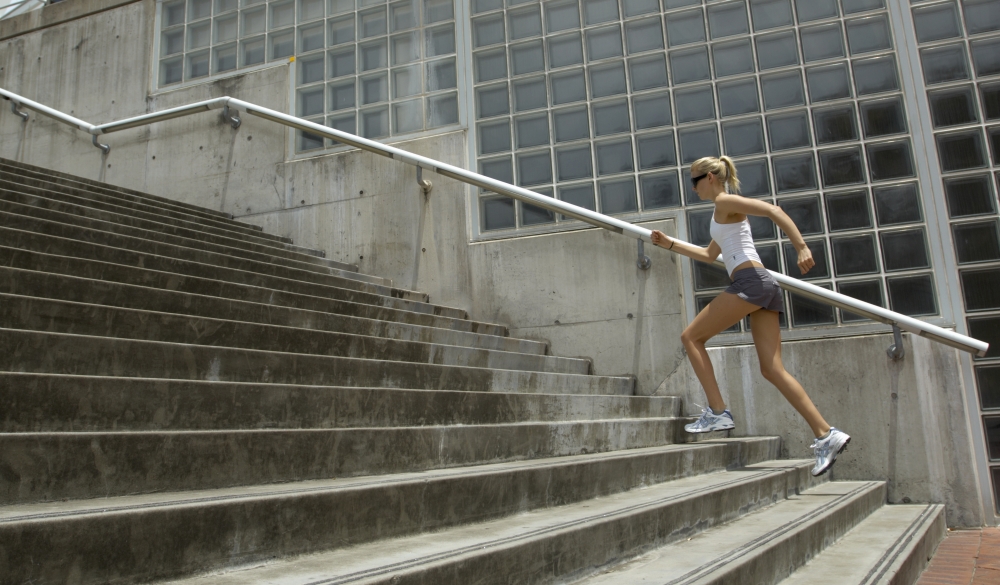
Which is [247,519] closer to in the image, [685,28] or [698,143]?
[698,143]

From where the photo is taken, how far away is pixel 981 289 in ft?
17.4

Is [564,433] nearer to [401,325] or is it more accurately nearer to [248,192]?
[401,325]

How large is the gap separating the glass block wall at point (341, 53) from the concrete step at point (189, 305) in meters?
2.91

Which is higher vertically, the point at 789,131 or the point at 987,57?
the point at 987,57

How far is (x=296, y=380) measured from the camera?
122 inches

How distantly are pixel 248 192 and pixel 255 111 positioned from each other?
80cm

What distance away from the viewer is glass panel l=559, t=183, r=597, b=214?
637cm

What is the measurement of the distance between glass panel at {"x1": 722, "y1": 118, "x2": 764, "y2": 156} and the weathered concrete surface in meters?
1.61

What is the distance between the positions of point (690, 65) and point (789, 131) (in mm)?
999

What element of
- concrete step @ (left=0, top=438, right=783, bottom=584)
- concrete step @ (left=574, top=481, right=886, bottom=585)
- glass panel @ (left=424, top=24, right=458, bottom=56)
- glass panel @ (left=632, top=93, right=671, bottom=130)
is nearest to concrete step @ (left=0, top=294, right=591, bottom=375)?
concrete step @ (left=0, top=438, right=783, bottom=584)

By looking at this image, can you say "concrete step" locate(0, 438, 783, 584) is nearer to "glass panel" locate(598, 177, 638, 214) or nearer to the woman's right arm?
the woman's right arm

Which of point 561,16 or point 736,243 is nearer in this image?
point 736,243

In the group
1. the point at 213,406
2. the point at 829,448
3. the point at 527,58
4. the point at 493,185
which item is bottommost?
the point at 829,448

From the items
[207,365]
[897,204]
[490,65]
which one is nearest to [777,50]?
[897,204]
